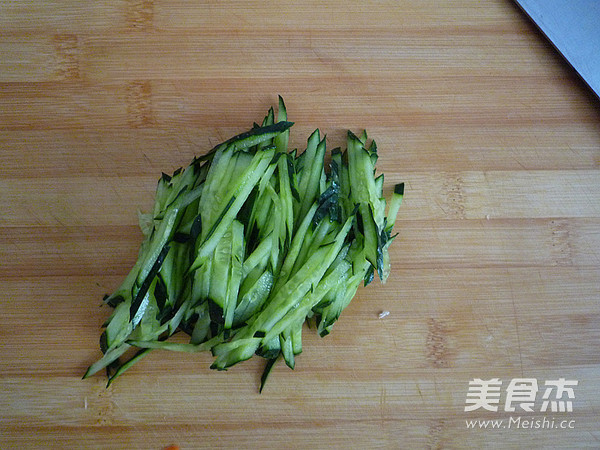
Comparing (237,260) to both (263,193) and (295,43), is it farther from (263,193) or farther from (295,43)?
(295,43)

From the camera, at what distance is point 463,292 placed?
235 cm

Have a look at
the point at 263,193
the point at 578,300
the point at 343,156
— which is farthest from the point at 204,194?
the point at 578,300

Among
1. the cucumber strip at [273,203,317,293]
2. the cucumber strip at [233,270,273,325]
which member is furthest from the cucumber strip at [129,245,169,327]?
the cucumber strip at [273,203,317,293]

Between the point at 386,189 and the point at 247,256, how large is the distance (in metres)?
0.73

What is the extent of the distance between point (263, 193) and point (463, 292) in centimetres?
101

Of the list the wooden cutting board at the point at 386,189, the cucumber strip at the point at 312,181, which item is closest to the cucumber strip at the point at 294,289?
the cucumber strip at the point at 312,181

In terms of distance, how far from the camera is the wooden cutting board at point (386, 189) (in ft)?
7.40

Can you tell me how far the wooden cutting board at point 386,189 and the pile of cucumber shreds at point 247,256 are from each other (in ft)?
0.60

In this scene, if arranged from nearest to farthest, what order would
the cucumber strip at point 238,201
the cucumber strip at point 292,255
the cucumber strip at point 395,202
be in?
the cucumber strip at point 238,201
the cucumber strip at point 292,255
the cucumber strip at point 395,202

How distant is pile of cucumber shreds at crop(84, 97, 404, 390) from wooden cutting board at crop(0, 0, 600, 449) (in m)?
0.18

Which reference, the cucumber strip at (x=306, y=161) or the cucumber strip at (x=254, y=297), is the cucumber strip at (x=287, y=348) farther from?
the cucumber strip at (x=306, y=161)

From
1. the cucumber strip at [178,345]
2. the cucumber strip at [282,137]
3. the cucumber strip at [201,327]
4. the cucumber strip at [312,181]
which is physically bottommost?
the cucumber strip at [178,345]

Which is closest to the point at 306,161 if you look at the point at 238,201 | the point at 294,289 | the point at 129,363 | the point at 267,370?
the point at 238,201

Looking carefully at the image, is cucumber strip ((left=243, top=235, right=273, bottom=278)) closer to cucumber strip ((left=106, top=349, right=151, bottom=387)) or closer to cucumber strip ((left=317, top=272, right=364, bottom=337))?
cucumber strip ((left=317, top=272, right=364, bottom=337))
